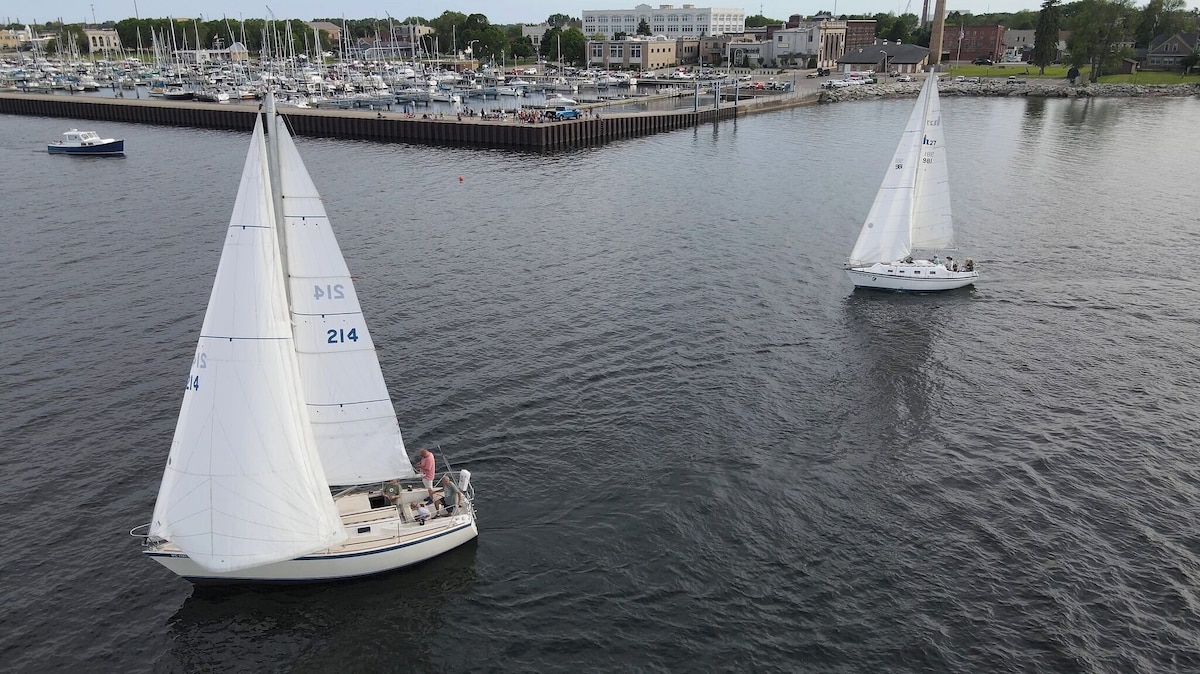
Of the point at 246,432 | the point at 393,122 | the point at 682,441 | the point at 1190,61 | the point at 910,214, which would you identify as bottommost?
the point at 682,441

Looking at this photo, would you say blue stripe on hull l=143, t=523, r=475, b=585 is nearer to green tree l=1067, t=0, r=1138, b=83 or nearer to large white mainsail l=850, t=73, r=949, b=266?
large white mainsail l=850, t=73, r=949, b=266

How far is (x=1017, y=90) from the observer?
580ft

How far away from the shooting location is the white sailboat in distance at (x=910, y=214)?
52.8 metres

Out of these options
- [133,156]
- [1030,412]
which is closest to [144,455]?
[1030,412]

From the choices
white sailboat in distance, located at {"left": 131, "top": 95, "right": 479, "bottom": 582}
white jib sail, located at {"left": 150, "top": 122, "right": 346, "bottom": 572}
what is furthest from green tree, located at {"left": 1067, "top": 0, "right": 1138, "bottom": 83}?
white jib sail, located at {"left": 150, "top": 122, "right": 346, "bottom": 572}

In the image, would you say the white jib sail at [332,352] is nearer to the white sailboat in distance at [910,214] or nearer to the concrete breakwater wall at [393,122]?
the white sailboat in distance at [910,214]

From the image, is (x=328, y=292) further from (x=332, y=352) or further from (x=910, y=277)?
(x=910, y=277)

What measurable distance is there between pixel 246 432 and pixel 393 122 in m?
106

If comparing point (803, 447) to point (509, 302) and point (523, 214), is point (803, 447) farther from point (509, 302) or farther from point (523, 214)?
point (523, 214)

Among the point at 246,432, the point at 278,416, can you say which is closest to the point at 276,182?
the point at 278,416

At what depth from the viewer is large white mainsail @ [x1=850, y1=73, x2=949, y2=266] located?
5300 cm

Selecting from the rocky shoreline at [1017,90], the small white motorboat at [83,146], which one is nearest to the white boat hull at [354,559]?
the small white motorboat at [83,146]

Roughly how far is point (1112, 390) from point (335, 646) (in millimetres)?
36878

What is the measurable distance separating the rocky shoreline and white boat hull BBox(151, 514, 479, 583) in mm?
160592
